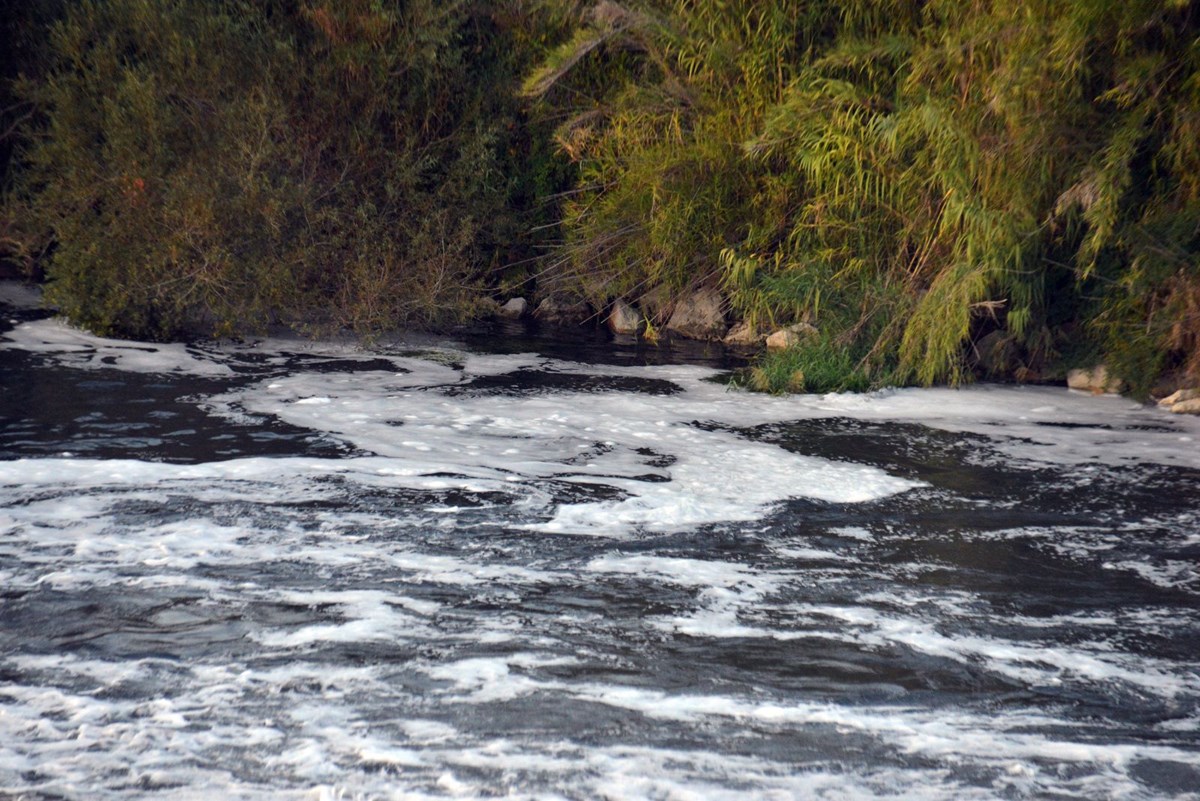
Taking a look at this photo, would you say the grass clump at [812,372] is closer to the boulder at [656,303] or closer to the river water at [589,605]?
the river water at [589,605]

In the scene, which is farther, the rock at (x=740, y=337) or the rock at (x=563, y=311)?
the rock at (x=563, y=311)

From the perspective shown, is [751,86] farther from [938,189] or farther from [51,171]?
[51,171]

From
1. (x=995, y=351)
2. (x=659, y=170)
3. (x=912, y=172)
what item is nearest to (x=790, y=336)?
(x=995, y=351)

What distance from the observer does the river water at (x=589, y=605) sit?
314 centimetres

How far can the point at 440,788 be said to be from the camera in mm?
2982

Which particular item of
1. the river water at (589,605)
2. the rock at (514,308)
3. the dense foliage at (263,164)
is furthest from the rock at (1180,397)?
the rock at (514,308)

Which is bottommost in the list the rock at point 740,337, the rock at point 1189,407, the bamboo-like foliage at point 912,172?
the rock at point 1189,407

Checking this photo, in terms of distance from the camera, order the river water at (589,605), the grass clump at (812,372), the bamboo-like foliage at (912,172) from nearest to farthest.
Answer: the river water at (589,605), the bamboo-like foliage at (912,172), the grass clump at (812,372)

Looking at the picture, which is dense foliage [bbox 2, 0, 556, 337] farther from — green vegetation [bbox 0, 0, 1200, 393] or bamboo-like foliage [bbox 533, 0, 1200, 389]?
bamboo-like foliage [bbox 533, 0, 1200, 389]

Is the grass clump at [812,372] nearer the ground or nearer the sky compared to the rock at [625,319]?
nearer the ground

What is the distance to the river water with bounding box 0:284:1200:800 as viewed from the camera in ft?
10.3

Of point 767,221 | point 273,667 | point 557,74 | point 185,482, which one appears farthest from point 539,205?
point 273,667

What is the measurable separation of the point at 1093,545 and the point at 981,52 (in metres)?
4.79

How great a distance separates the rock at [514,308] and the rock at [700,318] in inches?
87.7
